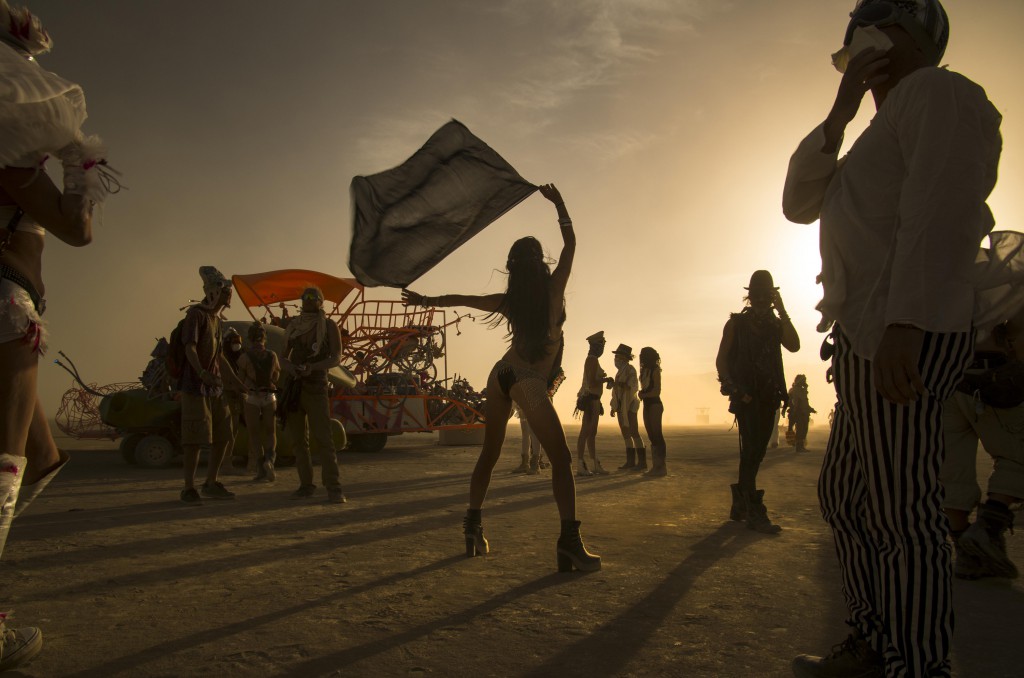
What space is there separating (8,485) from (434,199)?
287cm

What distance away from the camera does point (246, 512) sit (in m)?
6.45

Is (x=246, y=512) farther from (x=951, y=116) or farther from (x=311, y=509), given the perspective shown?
(x=951, y=116)

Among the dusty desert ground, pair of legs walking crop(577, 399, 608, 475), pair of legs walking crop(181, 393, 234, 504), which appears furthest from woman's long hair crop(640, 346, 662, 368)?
pair of legs walking crop(181, 393, 234, 504)

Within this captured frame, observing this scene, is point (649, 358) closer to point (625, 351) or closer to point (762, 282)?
point (625, 351)

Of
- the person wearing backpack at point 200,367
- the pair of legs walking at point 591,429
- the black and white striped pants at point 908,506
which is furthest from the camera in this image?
the pair of legs walking at point 591,429

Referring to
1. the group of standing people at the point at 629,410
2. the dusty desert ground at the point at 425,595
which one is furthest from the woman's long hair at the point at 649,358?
the dusty desert ground at the point at 425,595

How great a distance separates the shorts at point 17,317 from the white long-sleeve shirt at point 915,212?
106 inches

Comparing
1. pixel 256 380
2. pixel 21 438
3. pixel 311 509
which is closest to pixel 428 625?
pixel 21 438

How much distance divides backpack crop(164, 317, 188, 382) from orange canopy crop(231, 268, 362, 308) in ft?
24.3

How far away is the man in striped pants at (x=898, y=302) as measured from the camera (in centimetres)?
197

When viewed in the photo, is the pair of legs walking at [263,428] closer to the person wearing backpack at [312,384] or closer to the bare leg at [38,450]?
the person wearing backpack at [312,384]

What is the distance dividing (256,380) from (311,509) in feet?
11.1

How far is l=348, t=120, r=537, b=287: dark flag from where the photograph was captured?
4.52 metres

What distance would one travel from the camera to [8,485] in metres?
2.45
